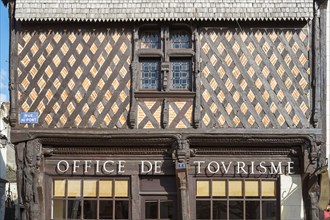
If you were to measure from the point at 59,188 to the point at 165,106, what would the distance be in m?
2.75

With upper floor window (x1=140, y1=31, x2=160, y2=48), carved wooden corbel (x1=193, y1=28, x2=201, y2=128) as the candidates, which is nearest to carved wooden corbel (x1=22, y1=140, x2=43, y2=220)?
upper floor window (x1=140, y1=31, x2=160, y2=48)

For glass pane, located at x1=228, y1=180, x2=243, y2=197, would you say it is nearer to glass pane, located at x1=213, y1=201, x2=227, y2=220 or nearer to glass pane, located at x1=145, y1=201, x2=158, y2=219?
glass pane, located at x1=213, y1=201, x2=227, y2=220

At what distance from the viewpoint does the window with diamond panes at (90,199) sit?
43.2 ft

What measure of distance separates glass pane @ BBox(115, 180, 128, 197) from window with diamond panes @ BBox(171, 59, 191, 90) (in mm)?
2201

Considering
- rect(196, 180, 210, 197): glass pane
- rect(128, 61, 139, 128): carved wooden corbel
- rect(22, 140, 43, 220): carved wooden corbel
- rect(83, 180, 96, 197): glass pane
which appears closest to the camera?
rect(22, 140, 43, 220): carved wooden corbel

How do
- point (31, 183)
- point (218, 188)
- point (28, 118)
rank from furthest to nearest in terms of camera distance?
1. point (218, 188)
2. point (28, 118)
3. point (31, 183)

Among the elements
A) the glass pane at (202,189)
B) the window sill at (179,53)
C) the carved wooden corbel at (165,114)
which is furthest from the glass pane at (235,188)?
the window sill at (179,53)

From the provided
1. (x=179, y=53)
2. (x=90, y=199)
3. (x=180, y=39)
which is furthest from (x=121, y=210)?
(x=180, y=39)

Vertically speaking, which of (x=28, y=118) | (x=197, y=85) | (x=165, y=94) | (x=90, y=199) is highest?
(x=197, y=85)

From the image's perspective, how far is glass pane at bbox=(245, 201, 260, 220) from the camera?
1305 cm

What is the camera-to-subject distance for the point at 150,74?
13.2 meters

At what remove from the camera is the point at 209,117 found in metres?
12.9

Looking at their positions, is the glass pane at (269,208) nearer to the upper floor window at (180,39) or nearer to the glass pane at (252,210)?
the glass pane at (252,210)

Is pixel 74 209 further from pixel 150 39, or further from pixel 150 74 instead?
pixel 150 39
